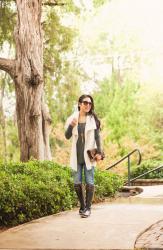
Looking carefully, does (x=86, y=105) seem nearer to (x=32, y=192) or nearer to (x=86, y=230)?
(x=32, y=192)

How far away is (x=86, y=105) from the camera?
313 inches

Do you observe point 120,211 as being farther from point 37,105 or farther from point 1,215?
point 37,105

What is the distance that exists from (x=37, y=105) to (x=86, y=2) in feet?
17.9

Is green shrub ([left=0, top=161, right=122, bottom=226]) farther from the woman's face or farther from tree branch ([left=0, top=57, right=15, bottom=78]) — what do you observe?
tree branch ([left=0, top=57, right=15, bottom=78])

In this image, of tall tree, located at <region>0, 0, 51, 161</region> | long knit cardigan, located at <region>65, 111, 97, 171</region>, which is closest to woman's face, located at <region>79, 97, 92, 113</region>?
long knit cardigan, located at <region>65, 111, 97, 171</region>

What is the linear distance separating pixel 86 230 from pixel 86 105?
2.01m

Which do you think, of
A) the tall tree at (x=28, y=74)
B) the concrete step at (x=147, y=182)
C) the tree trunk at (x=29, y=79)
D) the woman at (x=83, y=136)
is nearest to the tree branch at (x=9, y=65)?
the tall tree at (x=28, y=74)

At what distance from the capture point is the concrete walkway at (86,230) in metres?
5.82

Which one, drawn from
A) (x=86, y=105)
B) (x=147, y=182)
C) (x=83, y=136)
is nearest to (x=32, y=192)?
(x=83, y=136)

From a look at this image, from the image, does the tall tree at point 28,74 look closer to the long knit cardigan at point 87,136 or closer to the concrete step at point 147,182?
the concrete step at point 147,182

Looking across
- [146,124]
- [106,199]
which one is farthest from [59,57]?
[146,124]

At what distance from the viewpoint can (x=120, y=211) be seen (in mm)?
8750

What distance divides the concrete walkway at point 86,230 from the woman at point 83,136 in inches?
19.3

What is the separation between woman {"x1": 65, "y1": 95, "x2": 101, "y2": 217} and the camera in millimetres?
7969
